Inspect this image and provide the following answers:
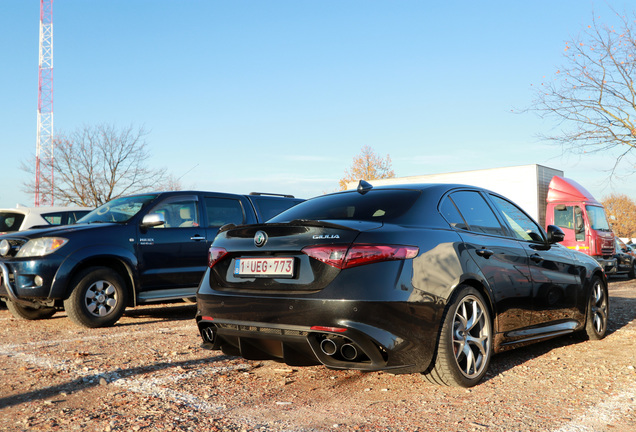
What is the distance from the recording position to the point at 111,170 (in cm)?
3706

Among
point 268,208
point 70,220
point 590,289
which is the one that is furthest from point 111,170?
point 590,289

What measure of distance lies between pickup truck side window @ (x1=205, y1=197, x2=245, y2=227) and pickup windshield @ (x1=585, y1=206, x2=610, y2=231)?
1222 cm

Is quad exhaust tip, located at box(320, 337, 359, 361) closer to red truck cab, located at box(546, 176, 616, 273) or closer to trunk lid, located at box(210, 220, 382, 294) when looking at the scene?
trunk lid, located at box(210, 220, 382, 294)

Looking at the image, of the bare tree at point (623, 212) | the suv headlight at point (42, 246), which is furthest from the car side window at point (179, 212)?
the bare tree at point (623, 212)

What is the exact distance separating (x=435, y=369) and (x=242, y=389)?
4.41ft

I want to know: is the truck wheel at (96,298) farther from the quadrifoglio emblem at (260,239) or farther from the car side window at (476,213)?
the car side window at (476,213)

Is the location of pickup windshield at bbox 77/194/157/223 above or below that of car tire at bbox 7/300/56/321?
above

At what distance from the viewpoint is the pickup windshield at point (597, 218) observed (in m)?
17.0

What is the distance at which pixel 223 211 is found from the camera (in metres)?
8.55

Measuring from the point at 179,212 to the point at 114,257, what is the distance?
120 cm

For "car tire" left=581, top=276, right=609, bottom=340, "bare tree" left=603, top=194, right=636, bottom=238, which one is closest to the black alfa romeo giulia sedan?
"car tire" left=581, top=276, right=609, bottom=340

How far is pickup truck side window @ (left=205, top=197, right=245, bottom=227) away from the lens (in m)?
8.37

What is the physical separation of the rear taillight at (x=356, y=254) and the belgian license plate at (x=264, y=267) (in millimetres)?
220

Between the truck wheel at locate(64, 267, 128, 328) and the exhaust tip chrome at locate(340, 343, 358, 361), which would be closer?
the exhaust tip chrome at locate(340, 343, 358, 361)
